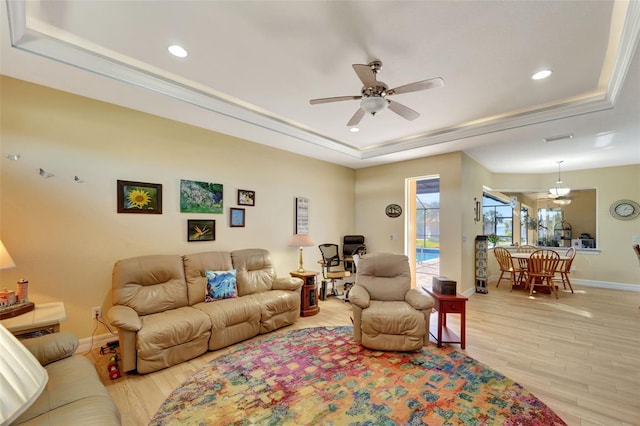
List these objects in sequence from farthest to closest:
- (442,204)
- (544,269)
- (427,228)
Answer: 1. (427,228)
2. (544,269)
3. (442,204)

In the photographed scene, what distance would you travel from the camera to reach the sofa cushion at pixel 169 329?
252 centimetres

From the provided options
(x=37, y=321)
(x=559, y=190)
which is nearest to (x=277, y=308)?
(x=37, y=321)

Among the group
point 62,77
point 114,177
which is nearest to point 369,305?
point 114,177

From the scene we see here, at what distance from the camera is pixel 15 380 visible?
2.73 feet

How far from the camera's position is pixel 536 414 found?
2021 millimetres

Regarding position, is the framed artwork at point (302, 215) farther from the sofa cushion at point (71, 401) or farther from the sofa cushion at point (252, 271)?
the sofa cushion at point (71, 401)

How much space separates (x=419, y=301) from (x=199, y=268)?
2701 mm

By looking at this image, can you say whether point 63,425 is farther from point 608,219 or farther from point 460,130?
point 608,219

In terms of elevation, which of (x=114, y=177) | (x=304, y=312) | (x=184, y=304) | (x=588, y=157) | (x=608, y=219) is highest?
(x=588, y=157)

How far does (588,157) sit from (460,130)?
11.1ft

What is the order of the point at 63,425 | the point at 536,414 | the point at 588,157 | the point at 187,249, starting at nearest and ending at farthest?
1. the point at 63,425
2. the point at 536,414
3. the point at 187,249
4. the point at 588,157

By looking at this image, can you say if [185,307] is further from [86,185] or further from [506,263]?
[506,263]

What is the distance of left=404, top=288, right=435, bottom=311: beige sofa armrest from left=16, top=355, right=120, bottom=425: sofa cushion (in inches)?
105

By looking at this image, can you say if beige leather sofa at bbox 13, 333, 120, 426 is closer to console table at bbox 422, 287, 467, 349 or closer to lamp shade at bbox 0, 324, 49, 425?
lamp shade at bbox 0, 324, 49, 425
